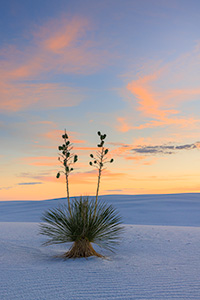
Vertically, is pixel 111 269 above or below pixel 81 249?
below

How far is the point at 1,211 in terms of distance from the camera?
22766 millimetres

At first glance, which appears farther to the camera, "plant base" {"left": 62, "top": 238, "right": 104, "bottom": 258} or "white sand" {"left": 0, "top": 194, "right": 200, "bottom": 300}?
"plant base" {"left": 62, "top": 238, "right": 104, "bottom": 258}

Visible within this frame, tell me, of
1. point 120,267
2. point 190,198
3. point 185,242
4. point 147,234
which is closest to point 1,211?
point 190,198

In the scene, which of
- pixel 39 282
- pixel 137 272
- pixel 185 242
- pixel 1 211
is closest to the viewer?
pixel 39 282

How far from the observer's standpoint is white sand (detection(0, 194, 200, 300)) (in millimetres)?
4582

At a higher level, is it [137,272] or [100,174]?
[100,174]

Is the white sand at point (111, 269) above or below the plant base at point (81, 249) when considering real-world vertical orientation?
below

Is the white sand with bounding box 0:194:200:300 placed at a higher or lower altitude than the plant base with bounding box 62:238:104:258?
lower

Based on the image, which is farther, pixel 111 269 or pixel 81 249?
pixel 81 249

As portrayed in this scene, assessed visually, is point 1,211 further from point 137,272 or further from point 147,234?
point 137,272

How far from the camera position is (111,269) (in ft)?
19.4

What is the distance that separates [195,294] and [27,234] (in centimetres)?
656

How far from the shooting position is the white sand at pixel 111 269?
15.0 ft

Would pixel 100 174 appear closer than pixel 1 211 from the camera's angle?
Yes
